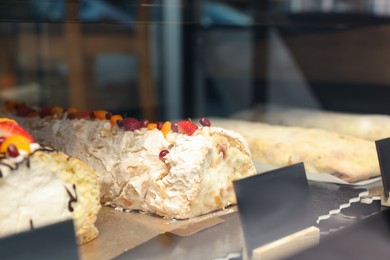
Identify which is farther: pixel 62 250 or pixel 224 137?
pixel 224 137

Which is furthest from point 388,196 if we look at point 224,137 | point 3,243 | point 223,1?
point 223,1

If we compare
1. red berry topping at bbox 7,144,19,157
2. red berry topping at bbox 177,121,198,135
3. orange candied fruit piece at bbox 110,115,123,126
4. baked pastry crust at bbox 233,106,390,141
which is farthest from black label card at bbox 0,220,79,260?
baked pastry crust at bbox 233,106,390,141

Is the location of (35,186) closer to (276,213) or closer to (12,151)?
(12,151)

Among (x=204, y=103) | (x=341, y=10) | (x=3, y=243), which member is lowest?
(x=204, y=103)

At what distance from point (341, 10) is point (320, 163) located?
1.07m

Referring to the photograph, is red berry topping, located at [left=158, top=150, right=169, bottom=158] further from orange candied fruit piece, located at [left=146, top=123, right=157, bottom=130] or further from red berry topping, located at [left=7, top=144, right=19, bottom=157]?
red berry topping, located at [left=7, top=144, right=19, bottom=157]

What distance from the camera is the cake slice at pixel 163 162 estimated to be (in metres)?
1.58

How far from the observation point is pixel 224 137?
5.56 feet

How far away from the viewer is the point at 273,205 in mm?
1222

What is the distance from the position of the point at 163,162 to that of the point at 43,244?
717 millimetres

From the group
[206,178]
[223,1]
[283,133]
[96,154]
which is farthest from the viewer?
[223,1]

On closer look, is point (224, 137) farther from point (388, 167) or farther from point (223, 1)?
point (223, 1)

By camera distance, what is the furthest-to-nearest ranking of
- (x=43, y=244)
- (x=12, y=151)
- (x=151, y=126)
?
1. (x=151, y=126)
2. (x=12, y=151)
3. (x=43, y=244)

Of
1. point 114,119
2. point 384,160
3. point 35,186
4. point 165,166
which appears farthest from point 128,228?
point 384,160
